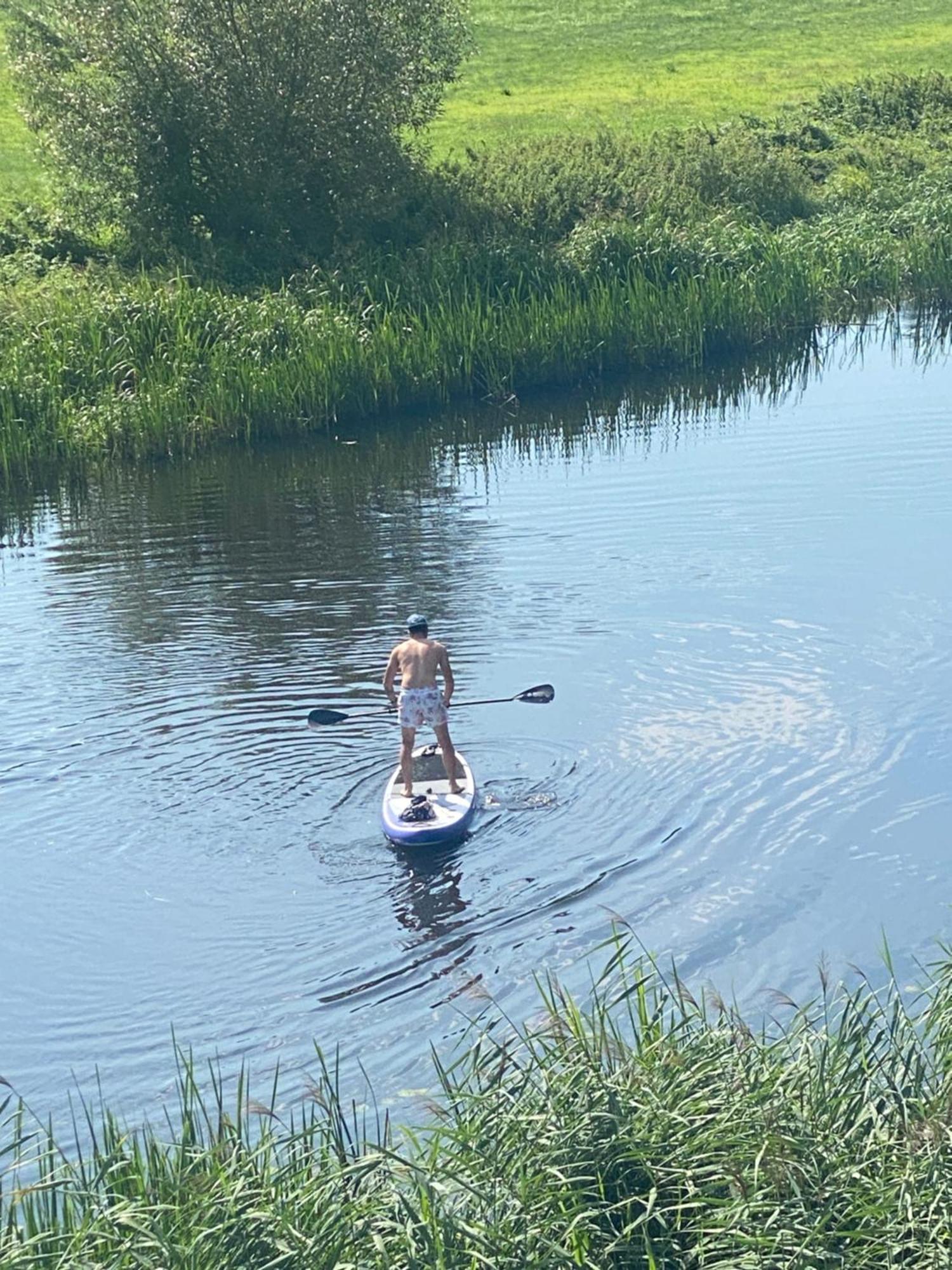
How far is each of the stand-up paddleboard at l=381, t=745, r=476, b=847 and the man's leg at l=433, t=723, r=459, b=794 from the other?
61 millimetres

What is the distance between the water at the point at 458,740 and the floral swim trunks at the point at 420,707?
764 millimetres

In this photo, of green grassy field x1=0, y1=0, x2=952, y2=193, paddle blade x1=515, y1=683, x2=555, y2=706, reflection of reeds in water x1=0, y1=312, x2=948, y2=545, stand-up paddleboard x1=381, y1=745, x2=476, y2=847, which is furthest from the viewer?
green grassy field x1=0, y1=0, x2=952, y2=193

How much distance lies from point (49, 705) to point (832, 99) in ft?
126

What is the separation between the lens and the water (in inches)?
453

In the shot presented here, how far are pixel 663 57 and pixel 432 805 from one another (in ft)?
156

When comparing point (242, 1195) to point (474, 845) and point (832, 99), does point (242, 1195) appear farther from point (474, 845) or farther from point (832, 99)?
point (832, 99)

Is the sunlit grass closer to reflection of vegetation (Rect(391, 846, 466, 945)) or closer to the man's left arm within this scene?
the man's left arm

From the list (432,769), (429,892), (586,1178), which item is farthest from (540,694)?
(586,1178)

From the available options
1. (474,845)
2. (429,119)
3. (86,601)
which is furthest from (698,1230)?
(429,119)

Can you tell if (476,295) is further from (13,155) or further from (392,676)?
(13,155)

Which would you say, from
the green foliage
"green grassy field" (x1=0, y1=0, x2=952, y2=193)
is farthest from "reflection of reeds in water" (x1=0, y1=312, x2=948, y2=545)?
"green grassy field" (x1=0, y1=0, x2=952, y2=193)

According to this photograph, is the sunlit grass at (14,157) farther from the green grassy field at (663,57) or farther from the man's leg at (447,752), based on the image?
the man's leg at (447,752)

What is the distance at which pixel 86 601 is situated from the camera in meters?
20.5

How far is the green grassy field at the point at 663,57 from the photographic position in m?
48.8
